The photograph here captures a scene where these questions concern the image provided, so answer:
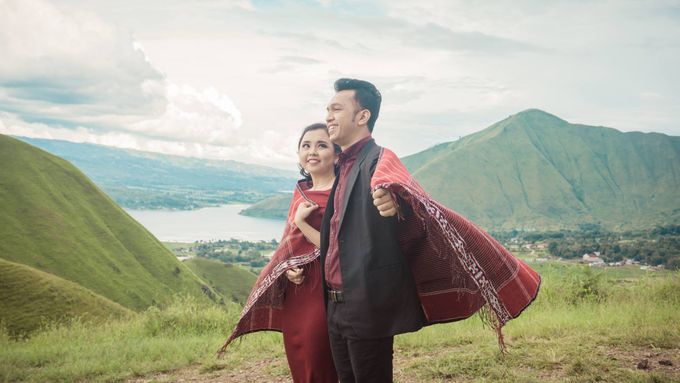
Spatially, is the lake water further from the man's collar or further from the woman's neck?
the man's collar

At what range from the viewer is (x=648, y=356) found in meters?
5.65

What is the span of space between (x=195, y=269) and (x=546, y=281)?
7952 centimetres

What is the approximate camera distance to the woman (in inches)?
145

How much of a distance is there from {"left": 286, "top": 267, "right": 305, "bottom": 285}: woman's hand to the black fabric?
75cm

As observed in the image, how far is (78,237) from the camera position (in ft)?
242

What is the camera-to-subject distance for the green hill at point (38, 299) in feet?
128

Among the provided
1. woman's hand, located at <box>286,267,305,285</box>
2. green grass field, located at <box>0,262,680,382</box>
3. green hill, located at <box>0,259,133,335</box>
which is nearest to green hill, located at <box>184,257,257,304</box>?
green hill, located at <box>0,259,133,335</box>

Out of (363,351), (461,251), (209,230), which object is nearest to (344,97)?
(461,251)

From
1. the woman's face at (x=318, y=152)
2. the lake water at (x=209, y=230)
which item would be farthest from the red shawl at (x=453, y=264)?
the lake water at (x=209, y=230)

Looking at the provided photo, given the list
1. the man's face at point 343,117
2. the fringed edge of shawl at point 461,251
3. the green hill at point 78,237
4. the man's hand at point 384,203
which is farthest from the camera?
the green hill at point 78,237

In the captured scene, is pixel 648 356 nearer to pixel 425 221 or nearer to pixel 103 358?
pixel 425 221

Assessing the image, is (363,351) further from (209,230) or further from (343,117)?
(209,230)

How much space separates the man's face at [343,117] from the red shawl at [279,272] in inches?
20.6

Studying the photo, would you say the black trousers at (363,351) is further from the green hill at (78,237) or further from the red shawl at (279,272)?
the green hill at (78,237)
